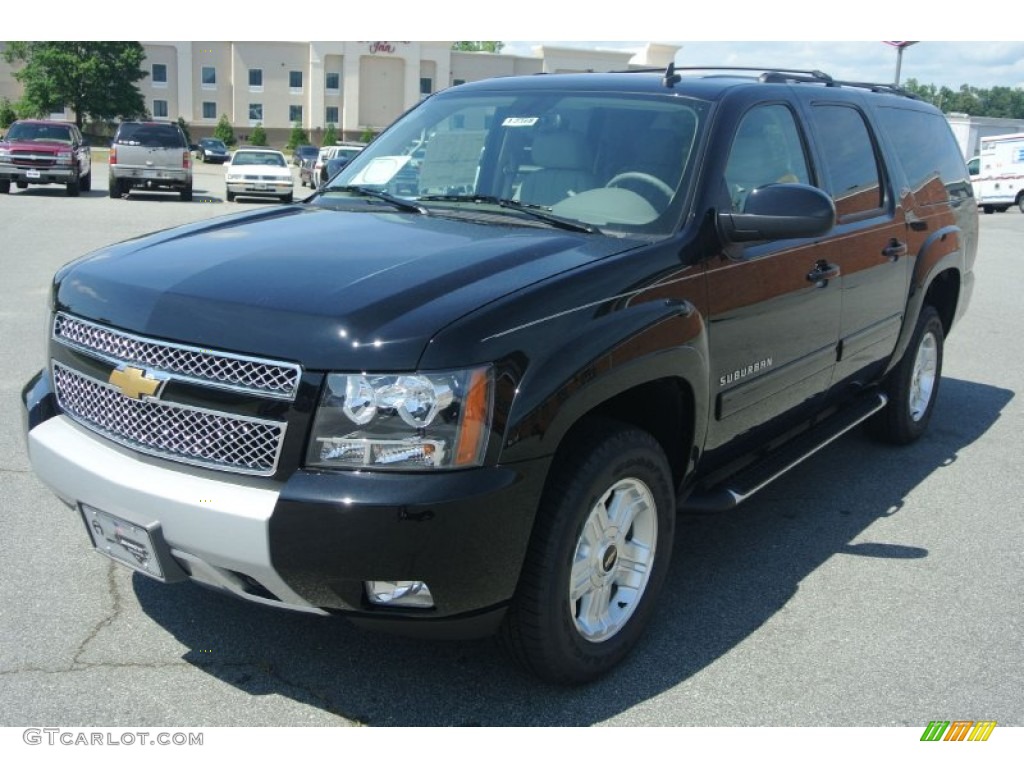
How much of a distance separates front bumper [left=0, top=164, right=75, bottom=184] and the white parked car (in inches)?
163

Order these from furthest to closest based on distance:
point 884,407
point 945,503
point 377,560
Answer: point 884,407 < point 945,503 < point 377,560

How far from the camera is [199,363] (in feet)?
9.47

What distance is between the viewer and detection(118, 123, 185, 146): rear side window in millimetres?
25031

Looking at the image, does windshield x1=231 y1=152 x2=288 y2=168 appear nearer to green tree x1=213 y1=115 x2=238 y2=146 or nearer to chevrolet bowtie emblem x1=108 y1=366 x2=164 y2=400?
chevrolet bowtie emblem x1=108 y1=366 x2=164 y2=400

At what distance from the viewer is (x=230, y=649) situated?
3.50m

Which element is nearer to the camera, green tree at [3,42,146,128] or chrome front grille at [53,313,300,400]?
chrome front grille at [53,313,300,400]

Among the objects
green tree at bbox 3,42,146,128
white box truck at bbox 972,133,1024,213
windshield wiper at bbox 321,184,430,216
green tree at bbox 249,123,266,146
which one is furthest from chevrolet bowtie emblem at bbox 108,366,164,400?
green tree at bbox 249,123,266,146

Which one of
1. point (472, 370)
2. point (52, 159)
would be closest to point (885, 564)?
point (472, 370)

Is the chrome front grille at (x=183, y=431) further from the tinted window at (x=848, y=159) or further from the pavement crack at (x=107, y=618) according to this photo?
the tinted window at (x=848, y=159)

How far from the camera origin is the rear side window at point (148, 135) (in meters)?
25.0

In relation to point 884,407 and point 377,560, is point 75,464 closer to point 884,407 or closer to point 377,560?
point 377,560

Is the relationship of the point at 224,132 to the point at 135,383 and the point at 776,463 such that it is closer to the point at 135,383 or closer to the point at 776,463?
the point at 776,463

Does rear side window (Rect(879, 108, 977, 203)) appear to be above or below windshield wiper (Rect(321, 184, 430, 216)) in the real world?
above

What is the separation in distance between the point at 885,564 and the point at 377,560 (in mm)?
2712
